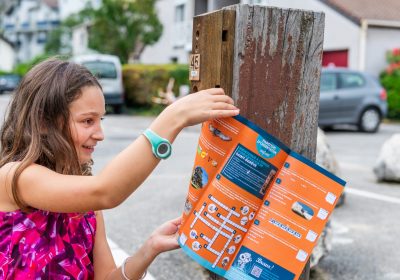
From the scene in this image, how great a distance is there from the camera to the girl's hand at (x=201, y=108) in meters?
1.53

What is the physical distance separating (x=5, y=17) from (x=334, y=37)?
233ft

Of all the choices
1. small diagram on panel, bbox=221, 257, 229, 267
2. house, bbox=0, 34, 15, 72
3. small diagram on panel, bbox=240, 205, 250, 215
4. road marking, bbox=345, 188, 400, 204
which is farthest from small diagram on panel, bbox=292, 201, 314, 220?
house, bbox=0, 34, 15, 72

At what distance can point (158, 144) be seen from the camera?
150 centimetres

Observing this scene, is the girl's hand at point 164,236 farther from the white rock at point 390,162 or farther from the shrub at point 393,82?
the shrub at point 393,82

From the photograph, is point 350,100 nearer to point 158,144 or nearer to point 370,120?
point 370,120

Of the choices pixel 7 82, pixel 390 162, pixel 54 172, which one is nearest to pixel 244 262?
pixel 54 172

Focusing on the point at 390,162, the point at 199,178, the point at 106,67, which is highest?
the point at 106,67

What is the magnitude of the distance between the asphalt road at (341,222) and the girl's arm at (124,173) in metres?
2.55

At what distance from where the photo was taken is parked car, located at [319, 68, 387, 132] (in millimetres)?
15055

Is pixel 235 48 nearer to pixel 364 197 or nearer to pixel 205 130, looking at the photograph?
pixel 205 130

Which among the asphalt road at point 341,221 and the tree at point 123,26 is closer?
the asphalt road at point 341,221

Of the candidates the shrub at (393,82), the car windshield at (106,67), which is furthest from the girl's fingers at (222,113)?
the car windshield at (106,67)

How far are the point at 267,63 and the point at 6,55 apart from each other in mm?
73498

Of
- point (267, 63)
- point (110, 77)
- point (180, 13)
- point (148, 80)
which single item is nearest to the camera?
point (267, 63)
